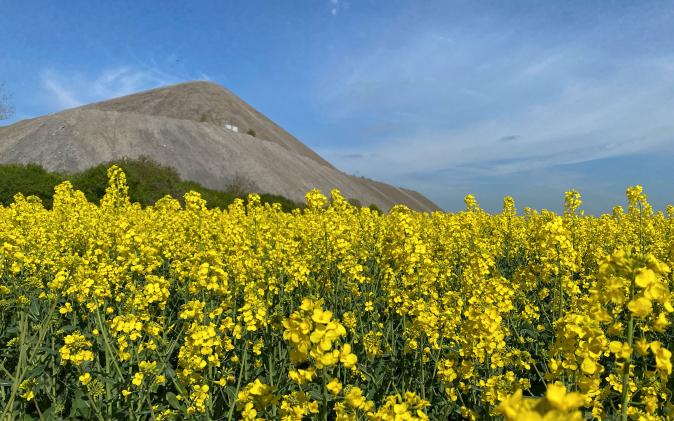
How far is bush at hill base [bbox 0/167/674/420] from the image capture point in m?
2.08

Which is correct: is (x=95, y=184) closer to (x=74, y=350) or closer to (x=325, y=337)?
(x=74, y=350)

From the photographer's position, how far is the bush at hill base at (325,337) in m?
2.08

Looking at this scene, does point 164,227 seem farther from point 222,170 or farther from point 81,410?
point 222,170

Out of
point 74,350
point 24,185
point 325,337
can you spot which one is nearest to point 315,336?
point 325,337

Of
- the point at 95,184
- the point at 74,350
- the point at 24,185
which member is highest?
the point at 95,184

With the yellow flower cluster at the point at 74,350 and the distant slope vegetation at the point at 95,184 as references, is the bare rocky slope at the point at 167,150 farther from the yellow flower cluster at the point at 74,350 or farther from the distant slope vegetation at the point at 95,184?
the yellow flower cluster at the point at 74,350

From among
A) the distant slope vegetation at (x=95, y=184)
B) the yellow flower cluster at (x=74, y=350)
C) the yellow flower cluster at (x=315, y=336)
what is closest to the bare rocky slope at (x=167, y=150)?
the distant slope vegetation at (x=95, y=184)

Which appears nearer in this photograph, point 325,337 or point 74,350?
point 325,337

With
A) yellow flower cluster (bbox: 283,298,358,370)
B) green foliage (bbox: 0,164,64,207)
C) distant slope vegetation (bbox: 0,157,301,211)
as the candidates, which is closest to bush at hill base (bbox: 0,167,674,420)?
yellow flower cluster (bbox: 283,298,358,370)

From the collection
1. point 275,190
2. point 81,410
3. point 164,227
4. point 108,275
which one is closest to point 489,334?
point 81,410

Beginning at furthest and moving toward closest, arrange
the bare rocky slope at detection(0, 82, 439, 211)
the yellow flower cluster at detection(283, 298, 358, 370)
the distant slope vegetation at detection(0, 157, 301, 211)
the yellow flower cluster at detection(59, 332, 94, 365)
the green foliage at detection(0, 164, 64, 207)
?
the bare rocky slope at detection(0, 82, 439, 211) → the distant slope vegetation at detection(0, 157, 301, 211) → the green foliage at detection(0, 164, 64, 207) → the yellow flower cluster at detection(59, 332, 94, 365) → the yellow flower cluster at detection(283, 298, 358, 370)

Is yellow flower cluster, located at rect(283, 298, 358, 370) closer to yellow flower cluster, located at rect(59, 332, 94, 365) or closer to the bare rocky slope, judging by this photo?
yellow flower cluster, located at rect(59, 332, 94, 365)

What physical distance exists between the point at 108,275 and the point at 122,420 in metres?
1.56

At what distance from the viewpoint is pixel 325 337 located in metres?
1.92
